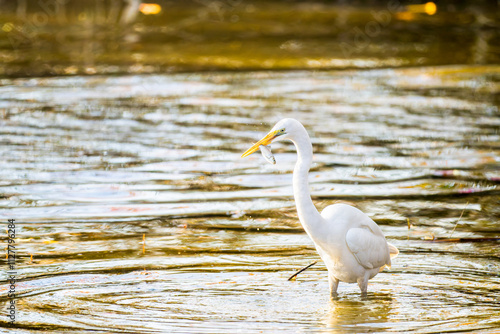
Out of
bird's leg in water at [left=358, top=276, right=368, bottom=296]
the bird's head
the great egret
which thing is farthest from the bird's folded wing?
the bird's head

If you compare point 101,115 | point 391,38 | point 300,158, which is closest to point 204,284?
point 300,158

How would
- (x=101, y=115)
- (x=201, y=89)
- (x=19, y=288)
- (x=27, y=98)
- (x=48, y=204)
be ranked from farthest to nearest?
(x=201, y=89) → (x=27, y=98) → (x=101, y=115) → (x=48, y=204) → (x=19, y=288)

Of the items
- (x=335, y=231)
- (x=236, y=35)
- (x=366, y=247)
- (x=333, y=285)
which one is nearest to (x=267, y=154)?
(x=335, y=231)

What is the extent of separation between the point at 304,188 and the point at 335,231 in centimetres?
44

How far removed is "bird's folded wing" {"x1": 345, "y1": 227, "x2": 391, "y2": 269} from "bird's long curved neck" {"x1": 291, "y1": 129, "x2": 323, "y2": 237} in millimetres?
321

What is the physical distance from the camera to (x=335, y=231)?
20.4 ft

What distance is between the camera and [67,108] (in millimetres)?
14430

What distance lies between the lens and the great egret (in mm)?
6039

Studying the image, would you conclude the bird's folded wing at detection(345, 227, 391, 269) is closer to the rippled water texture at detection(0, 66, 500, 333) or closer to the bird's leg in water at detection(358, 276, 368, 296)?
the bird's leg in water at detection(358, 276, 368, 296)

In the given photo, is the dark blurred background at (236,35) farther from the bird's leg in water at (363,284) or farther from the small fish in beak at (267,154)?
the small fish in beak at (267,154)

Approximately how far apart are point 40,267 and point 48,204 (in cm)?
200

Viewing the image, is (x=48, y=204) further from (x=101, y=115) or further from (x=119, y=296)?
(x=101, y=115)

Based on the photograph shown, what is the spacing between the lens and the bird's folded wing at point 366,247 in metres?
6.25

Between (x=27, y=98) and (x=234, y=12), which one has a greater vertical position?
(x=234, y=12)
